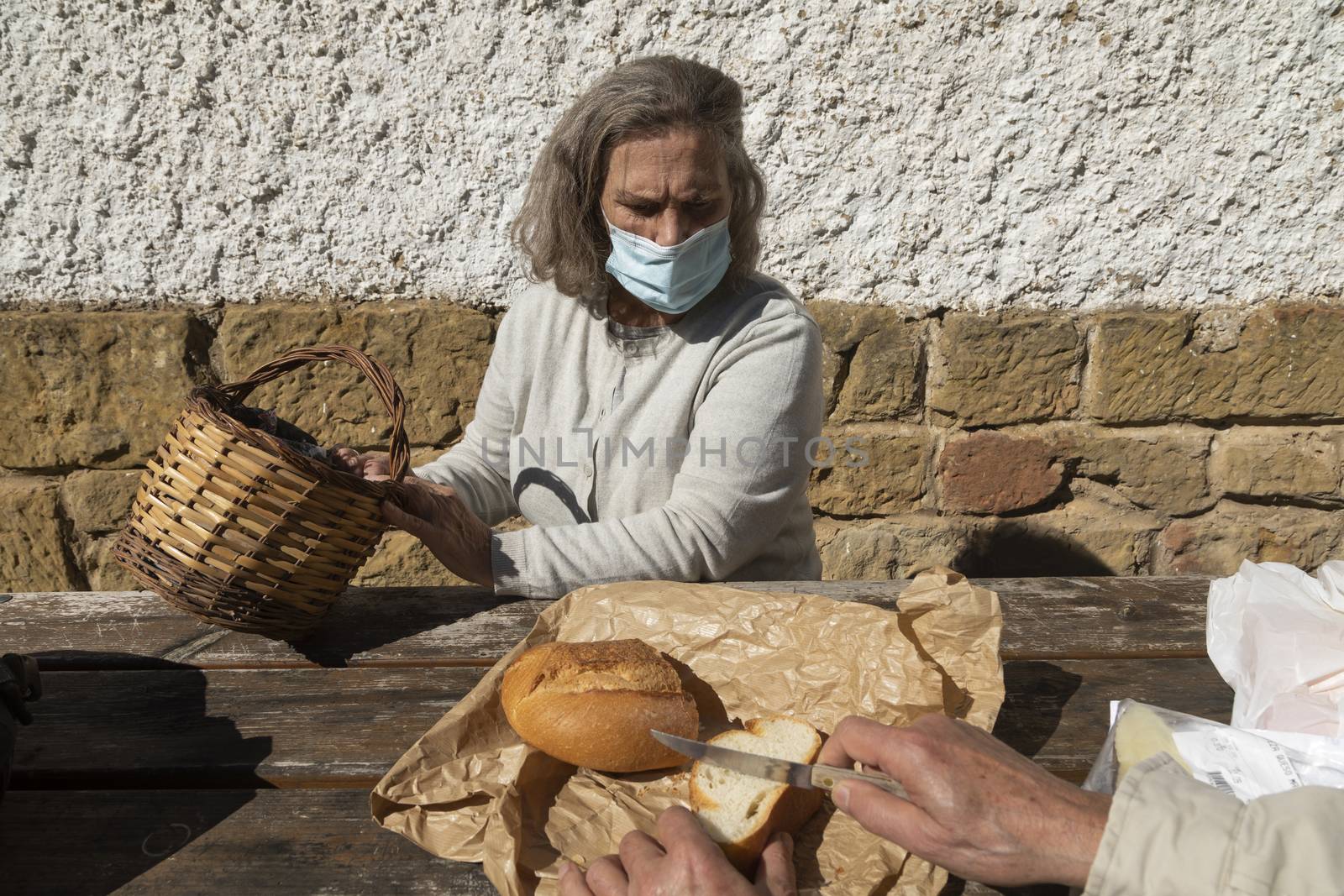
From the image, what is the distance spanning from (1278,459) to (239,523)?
9.89 ft

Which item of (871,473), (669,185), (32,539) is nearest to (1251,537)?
(871,473)

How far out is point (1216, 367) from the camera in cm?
267

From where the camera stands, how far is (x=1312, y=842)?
743 millimetres

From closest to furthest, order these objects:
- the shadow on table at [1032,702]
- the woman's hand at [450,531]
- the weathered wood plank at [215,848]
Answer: the weathered wood plank at [215,848], the shadow on table at [1032,702], the woman's hand at [450,531]

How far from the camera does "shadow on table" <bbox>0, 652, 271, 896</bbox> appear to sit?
98 cm

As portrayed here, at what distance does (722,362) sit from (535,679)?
0.94 meters

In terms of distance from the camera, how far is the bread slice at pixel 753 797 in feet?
3.24

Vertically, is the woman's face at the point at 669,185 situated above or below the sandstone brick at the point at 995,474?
above

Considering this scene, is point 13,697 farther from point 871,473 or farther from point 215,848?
point 871,473

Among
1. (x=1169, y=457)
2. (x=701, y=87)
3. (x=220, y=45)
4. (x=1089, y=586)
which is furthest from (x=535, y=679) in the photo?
(x=1169, y=457)

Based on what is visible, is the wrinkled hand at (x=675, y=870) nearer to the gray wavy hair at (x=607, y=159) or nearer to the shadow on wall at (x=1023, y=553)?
the gray wavy hair at (x=607, y=159)

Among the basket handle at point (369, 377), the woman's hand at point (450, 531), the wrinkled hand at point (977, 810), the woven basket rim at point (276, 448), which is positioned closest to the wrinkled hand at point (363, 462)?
the woman's hand at point (450, 531)

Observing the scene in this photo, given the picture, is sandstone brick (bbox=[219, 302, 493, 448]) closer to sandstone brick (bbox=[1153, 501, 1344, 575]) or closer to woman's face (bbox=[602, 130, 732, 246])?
woman's face (bbox=[602, 130, 732, 246])

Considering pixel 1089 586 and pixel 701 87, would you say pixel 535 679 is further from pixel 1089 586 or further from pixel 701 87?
pixel 701 87
